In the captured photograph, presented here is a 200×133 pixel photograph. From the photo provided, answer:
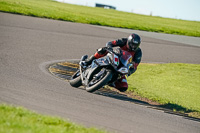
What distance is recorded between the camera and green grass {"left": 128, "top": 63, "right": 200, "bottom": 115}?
10070 mm

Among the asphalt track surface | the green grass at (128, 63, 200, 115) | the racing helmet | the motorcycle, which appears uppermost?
the racing helmet

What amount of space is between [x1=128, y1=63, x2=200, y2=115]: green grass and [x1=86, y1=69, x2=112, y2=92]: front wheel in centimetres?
212

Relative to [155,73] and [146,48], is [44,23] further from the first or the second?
[155,73]

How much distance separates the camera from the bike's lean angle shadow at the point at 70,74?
9.13m

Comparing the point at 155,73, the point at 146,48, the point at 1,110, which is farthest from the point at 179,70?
the point at 1,110

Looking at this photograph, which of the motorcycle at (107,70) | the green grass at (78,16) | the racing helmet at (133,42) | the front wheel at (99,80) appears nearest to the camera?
the front wheel at (99,80)

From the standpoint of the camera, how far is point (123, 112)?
7441mm

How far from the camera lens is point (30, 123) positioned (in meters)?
5.05

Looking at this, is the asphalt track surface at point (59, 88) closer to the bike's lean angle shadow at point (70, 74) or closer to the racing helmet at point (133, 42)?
the bike's lean angle shadow at point (70, 74)

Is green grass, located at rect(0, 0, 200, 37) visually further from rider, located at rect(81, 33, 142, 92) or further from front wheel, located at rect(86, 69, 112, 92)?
front wheel, located at rect(86, 69, 112, 92)

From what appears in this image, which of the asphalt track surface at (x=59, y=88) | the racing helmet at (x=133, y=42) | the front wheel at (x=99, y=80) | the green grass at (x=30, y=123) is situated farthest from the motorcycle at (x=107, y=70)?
the green grass at (x=30, y=123)

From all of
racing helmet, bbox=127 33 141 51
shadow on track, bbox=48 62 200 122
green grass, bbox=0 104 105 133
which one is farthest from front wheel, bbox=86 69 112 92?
green grass, bbox=0 104 105 133

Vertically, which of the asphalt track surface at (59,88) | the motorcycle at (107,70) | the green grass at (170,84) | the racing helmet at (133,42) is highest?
the racing helmet at (133,42)

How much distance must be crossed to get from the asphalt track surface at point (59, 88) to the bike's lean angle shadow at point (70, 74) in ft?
0.58
